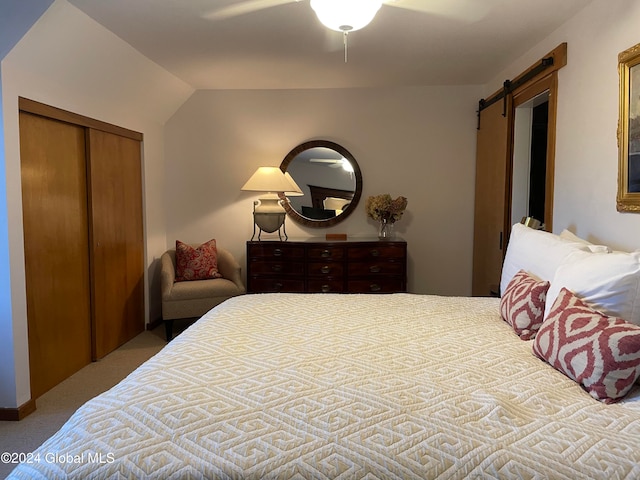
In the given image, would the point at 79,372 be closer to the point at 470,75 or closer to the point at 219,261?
the point at 219,261

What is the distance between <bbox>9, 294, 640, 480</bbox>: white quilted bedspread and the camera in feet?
3.56

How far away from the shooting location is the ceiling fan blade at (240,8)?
8.66 feet

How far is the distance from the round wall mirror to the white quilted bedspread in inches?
121

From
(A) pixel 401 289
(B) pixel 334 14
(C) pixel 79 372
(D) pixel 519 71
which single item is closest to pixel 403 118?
(D) pixel 519 71

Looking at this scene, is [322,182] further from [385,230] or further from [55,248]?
[55,248]

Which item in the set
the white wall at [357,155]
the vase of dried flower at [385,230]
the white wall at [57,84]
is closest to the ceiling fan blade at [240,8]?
the white wall at [57,84]

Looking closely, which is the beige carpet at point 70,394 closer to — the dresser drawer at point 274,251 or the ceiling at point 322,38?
the dresser drawer at point 274,251

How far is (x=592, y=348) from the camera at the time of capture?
1447 mm

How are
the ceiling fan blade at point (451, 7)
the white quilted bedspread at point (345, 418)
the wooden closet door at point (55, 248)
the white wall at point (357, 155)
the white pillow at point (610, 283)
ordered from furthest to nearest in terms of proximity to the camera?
the white wall at point (357, 155)
the wooden closet door at point (55, 248)
the ceiling fan blade at point (451, 7)
the white pillow at point (610, 283)
the white quilted bedspread at point (345, 418)

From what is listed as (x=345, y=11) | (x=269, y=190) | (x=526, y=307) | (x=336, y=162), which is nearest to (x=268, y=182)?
(x=269, y=190)

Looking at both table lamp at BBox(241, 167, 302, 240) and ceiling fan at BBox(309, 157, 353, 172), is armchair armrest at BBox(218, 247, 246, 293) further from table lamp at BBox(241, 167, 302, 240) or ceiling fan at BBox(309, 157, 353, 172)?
ceiling fan at BBox(309, 157, 353, 172)

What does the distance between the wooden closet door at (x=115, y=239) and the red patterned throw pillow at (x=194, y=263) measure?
35 centimetres

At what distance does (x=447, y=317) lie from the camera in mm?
2236

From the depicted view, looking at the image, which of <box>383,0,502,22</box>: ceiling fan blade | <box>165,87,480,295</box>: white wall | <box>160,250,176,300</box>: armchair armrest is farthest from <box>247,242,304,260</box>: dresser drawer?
<box>383,0,502,22</box>: ceiling fan blade
